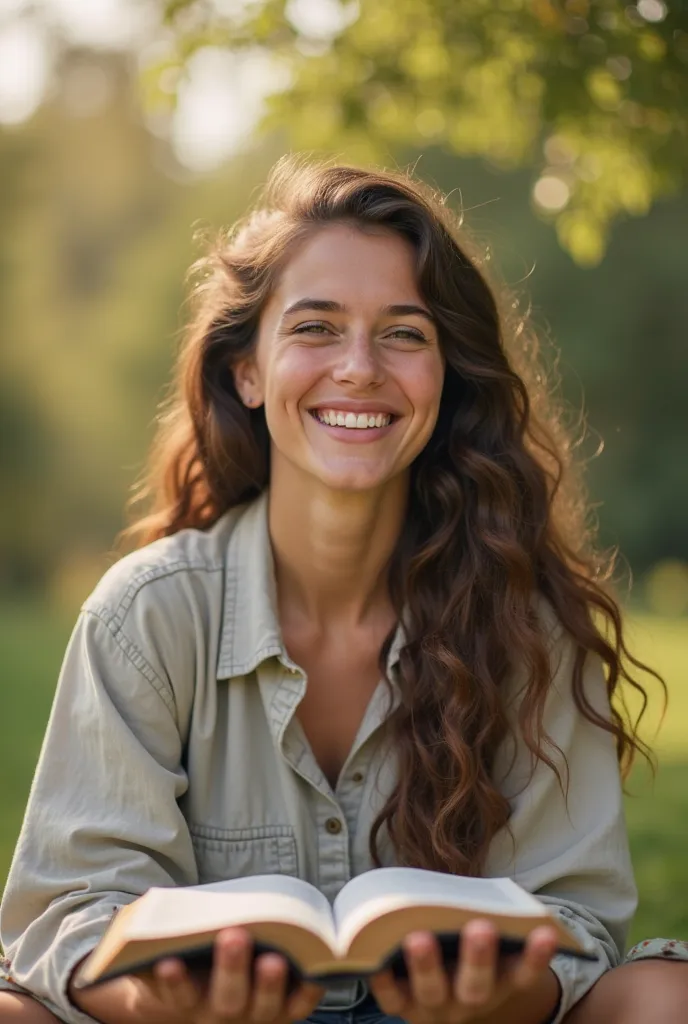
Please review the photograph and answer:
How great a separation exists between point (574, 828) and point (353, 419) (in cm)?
96

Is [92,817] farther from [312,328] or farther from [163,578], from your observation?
[312,328]

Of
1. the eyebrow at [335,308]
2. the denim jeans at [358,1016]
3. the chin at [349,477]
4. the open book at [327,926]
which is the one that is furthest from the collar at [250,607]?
the open book at [327,926]

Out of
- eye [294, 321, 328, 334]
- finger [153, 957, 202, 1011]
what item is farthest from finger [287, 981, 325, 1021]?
eye [294, 321, 328, 334]

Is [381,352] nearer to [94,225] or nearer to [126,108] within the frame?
[94,225]

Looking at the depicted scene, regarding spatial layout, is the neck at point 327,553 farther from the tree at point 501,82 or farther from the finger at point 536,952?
the tree at point 501,82

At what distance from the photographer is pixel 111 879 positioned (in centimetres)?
273

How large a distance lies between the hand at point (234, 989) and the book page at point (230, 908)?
4 cm

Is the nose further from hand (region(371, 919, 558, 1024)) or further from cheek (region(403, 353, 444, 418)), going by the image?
hand (region(371, 919, 558, 1024))

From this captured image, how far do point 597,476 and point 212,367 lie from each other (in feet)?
72.8

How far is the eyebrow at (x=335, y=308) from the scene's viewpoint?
10.2ft

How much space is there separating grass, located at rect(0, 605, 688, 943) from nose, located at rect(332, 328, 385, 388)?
1.04 metres

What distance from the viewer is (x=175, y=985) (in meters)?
2.15

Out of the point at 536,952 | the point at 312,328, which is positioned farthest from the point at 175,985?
the point at 312,328

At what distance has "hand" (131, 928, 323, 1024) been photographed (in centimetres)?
209
